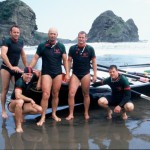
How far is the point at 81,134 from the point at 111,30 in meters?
81.3

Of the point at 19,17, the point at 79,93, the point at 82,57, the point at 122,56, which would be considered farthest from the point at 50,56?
the point at 19,17

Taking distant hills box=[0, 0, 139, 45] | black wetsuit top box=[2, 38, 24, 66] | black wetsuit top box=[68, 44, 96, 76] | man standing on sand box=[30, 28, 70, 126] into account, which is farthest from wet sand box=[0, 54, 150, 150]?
distant hills box=[0, 0, 139, 45]

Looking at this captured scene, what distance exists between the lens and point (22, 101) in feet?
17.8

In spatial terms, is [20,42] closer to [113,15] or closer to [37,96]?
[37,96]

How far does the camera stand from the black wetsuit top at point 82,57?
625 cm

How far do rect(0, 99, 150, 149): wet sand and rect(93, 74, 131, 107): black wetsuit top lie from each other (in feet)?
1.36

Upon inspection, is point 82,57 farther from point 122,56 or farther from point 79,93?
point 122,56

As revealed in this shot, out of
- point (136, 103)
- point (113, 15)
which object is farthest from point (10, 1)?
point (136, 103)

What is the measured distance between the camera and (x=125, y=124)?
19.1 feet

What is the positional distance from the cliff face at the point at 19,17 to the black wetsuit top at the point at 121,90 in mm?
66236

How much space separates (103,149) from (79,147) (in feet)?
1.22

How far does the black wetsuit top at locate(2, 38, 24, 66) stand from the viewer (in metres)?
6.13

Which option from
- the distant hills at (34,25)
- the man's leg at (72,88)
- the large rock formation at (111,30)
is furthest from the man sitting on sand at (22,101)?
the large rock formation at (111,30)

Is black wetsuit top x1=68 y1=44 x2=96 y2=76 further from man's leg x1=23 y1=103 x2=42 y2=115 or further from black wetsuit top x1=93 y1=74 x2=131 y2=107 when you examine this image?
man's leg x1=23 y1=103 x2=42 y2=115
